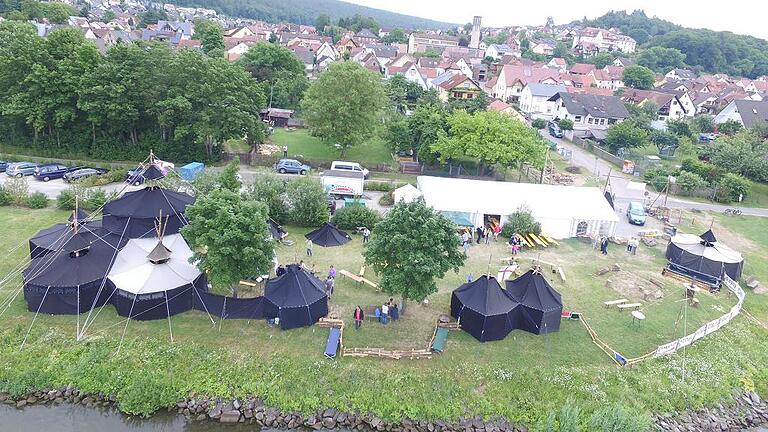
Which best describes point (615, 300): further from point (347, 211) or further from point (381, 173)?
point (381, 173)

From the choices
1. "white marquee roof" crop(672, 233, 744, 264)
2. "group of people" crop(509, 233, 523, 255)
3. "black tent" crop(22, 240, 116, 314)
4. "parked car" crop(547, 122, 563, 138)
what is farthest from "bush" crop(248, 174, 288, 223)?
"parked car" crop(547, 122, 563, 138)

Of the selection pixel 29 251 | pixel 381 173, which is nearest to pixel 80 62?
pixel 29 251

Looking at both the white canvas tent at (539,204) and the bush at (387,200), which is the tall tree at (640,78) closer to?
the white canvas tent at (539,204)

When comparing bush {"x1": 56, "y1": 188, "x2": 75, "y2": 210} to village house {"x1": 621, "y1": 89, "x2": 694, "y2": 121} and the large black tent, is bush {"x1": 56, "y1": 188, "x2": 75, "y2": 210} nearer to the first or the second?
the large black tent

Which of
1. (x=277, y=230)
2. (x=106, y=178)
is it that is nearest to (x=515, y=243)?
(x=277, y=230)

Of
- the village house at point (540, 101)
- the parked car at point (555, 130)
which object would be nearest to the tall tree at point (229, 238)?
the parked car at point (555, 130)

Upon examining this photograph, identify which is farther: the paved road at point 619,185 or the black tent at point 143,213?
the paved road at point 619,185
